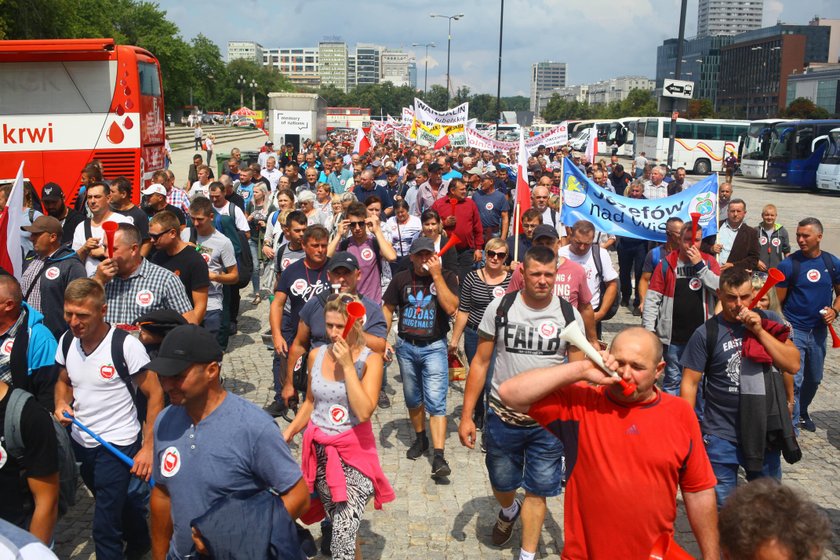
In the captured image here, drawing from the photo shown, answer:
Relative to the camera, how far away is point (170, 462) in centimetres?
318

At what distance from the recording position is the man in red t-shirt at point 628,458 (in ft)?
10.2

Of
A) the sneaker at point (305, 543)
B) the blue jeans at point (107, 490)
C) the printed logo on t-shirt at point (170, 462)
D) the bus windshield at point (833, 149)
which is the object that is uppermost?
the bus windshield at point (833, 149)

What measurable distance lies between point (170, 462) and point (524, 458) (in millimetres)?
2357

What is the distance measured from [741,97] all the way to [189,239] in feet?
515

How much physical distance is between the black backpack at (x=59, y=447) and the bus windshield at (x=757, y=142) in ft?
139

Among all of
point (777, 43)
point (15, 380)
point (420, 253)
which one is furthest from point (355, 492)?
point (777, 43)

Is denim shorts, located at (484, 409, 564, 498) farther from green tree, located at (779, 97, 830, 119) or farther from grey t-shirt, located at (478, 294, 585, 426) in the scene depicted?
green tree, located at (779, 97, 830, 119)

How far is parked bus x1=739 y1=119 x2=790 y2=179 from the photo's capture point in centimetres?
4134

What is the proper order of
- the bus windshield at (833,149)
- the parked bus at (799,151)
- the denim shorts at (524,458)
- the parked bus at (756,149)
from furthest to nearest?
the parked bus at (756,149) < the parked bus at (799,151) < the bus windshield at (833,149) < the denim shorts at (524,458)

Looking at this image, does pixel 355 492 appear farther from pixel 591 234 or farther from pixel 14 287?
pixel 591 234

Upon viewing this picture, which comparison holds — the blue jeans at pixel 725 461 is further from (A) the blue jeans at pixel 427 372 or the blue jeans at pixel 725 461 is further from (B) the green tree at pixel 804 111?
(B) the green tree at pixel 804 111

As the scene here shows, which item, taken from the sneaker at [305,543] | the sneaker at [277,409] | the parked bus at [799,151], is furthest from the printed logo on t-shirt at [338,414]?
the parked bus at [799,151]

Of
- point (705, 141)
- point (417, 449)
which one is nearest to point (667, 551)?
point (417, 449)

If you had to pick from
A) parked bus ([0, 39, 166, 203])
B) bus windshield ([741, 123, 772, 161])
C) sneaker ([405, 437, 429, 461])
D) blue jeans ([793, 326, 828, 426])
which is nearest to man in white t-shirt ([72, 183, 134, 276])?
sneaker ([405, 437, 429, 461])
